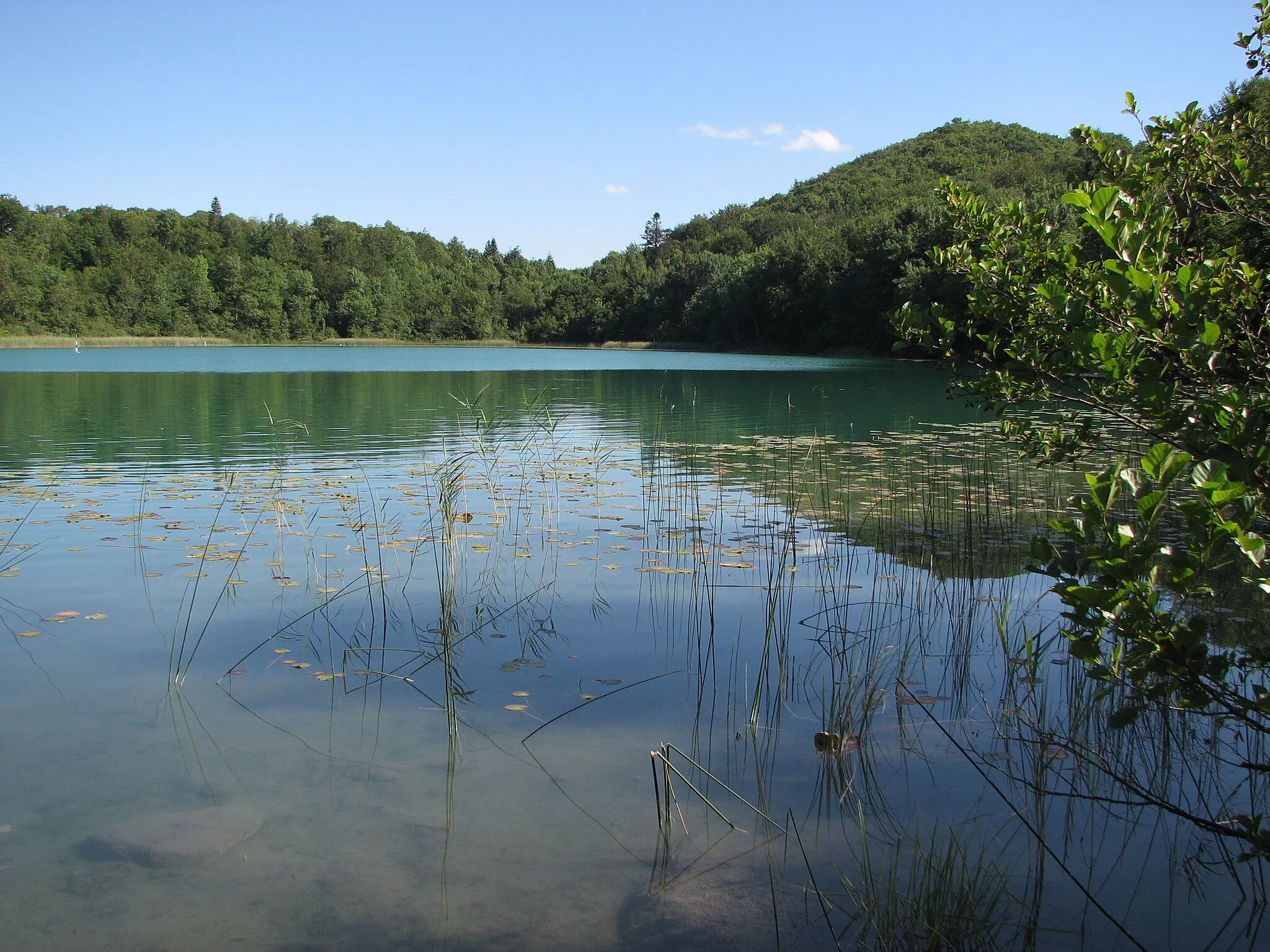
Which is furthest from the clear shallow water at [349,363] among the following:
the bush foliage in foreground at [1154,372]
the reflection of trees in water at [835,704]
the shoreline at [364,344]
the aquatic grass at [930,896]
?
the aquatic grass at [930,896]

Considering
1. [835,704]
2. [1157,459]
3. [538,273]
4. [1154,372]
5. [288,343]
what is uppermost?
[538,273]

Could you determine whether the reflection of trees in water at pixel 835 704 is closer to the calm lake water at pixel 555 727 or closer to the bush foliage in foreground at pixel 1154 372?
the calm lake water at pixel 555 727

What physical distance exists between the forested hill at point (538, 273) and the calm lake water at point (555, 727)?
4130cm

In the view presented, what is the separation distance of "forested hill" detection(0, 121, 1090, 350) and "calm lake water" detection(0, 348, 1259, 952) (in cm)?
4130

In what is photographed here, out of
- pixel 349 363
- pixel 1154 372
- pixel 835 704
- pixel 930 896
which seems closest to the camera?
pixel 1154 372

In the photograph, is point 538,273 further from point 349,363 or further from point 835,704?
point 835,704

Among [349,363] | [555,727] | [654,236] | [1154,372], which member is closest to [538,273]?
[654,236]

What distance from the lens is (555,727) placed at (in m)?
3.96

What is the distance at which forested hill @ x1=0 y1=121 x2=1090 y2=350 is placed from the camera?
62.4m

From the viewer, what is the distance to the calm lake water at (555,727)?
2744 mm

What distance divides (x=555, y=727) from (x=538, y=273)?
445 feet

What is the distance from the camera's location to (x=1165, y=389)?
7.45 feet

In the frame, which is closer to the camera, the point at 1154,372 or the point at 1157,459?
the point at 1157,459

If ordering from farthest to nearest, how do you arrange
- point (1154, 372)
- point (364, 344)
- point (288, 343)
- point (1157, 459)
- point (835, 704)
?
point (364, 344) < point (288, 343) < point (835, 704) < point (1154, 372) < point (1157, 459)
